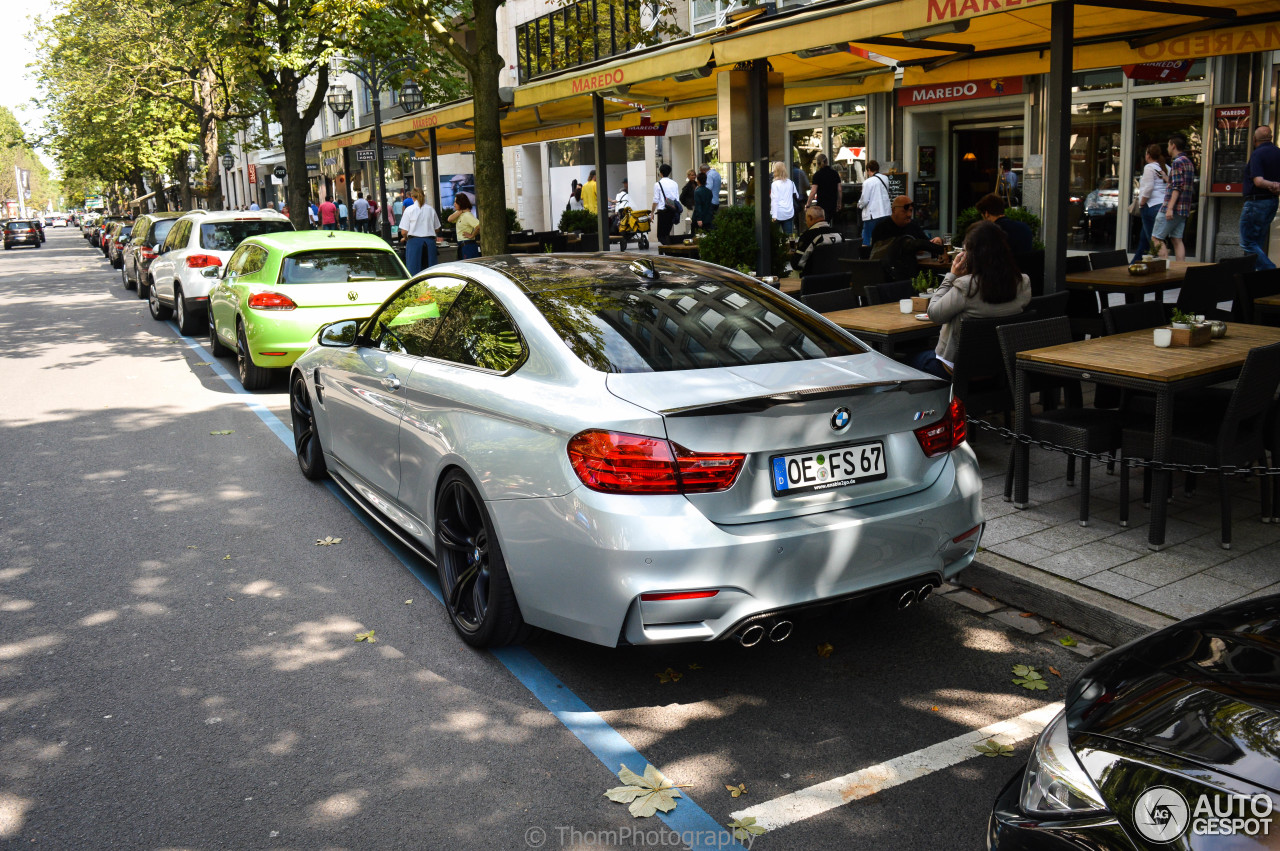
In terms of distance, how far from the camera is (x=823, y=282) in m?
10.1

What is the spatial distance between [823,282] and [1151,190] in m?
8.43

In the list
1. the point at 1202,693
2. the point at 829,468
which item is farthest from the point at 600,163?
the point at 1202,693

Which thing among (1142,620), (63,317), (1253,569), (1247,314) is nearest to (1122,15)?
(1247,314)

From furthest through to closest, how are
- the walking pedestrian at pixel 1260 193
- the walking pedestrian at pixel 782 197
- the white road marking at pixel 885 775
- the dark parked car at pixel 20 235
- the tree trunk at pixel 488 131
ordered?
the dark parked car at pixel 20 235 → the walking pedestrian at pixel 782 197 → the walking pedestrian at pixel 1260 193 → the tree trunk at pixel 488 131 → the white road marking at pixel 885 775

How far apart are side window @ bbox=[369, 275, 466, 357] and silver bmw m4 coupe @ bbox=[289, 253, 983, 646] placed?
11 cm

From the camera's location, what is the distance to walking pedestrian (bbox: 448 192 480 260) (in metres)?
18.8

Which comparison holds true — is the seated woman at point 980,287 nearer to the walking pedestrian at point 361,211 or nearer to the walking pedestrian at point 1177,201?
the walking pedestrian at point 1177,201

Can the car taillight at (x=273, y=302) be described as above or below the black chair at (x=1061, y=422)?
above

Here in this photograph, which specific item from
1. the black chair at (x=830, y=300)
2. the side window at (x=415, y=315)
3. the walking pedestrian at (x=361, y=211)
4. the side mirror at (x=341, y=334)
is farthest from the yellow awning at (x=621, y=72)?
the walking pedestrian at (x=361, y=211)

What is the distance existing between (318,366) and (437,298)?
1584mm

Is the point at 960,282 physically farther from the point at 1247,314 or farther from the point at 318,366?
the point at 318,366

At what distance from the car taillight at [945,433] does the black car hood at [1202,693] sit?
1.57m

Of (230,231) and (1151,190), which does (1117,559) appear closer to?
(1151,190)

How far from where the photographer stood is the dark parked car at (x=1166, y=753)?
1977 mm
